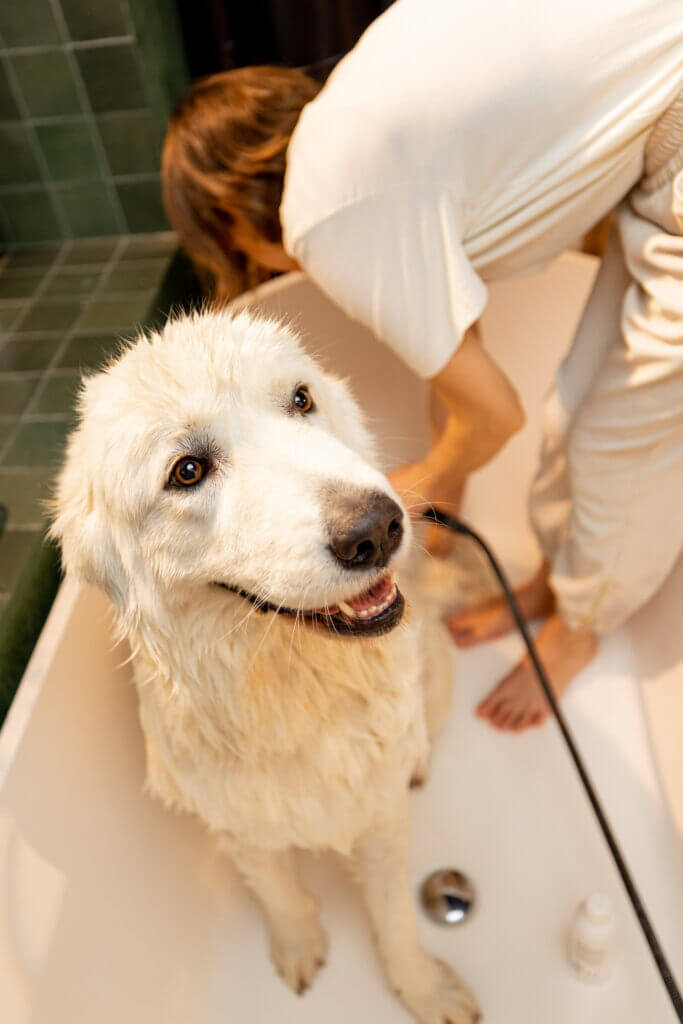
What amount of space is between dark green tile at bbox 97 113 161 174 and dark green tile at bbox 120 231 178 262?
0.55ft

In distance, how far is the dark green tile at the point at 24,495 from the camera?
1361mm

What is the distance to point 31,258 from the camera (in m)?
2.09

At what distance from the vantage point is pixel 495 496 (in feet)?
6.12

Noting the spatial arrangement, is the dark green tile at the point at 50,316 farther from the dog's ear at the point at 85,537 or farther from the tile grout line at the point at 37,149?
the dog's ear at the point at 85,537

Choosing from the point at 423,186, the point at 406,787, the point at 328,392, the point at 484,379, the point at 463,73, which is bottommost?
the point at 406,787

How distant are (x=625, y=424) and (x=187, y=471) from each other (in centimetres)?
72

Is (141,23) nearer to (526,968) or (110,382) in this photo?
(110,382)

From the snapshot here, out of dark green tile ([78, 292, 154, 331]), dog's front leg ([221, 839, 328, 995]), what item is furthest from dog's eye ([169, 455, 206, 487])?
dark green tile ([78, 292, 154, 331])

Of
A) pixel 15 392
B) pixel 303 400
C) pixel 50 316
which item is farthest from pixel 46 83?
pixel 303 400

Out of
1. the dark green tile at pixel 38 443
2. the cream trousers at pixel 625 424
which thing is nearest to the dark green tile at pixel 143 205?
the dark green tile at pixel 38 443

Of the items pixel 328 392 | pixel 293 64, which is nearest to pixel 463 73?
pixel 328 392

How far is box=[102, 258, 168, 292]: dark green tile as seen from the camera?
6.19 ft

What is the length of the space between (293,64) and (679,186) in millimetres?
1139

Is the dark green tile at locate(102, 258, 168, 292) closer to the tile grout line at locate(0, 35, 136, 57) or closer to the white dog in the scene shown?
the tile grout line at locate(0, 35, 136, 57)
